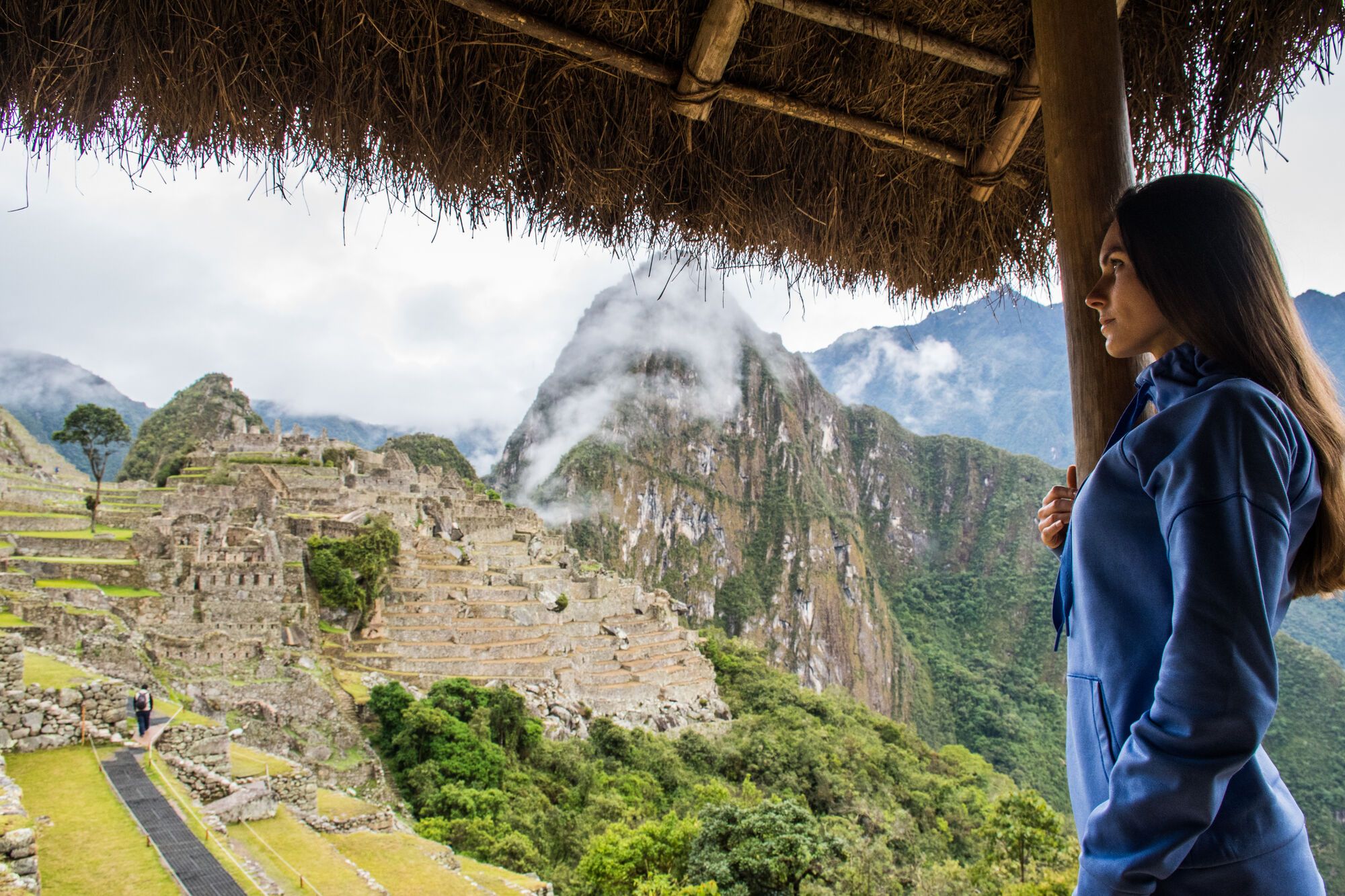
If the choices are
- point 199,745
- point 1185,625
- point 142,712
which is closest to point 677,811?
point 199,745

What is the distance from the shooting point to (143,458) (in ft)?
83.7

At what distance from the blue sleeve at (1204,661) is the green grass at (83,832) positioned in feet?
14.3

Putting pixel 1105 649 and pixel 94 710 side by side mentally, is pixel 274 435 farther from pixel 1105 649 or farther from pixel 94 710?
pixel 1105 649

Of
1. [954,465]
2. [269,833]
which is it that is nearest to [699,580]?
[954,465]

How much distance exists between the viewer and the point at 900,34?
1577 mm

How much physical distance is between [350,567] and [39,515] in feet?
16.7

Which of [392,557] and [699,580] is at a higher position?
[392,557]

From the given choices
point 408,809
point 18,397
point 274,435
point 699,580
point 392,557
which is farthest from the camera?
point 699,580

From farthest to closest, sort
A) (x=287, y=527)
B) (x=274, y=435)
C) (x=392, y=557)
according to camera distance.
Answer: (x=274, y=435) < (x=392, y=557) < (x=287, y=527)

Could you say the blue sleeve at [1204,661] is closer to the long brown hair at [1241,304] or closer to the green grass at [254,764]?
the long brown hair at [1241,304]

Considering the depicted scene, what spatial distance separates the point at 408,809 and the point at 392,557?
6666 mm

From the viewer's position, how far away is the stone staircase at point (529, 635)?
533 inches

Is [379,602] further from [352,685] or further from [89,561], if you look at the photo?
[89,561]

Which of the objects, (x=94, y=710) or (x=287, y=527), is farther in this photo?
(x=287, y=527)
